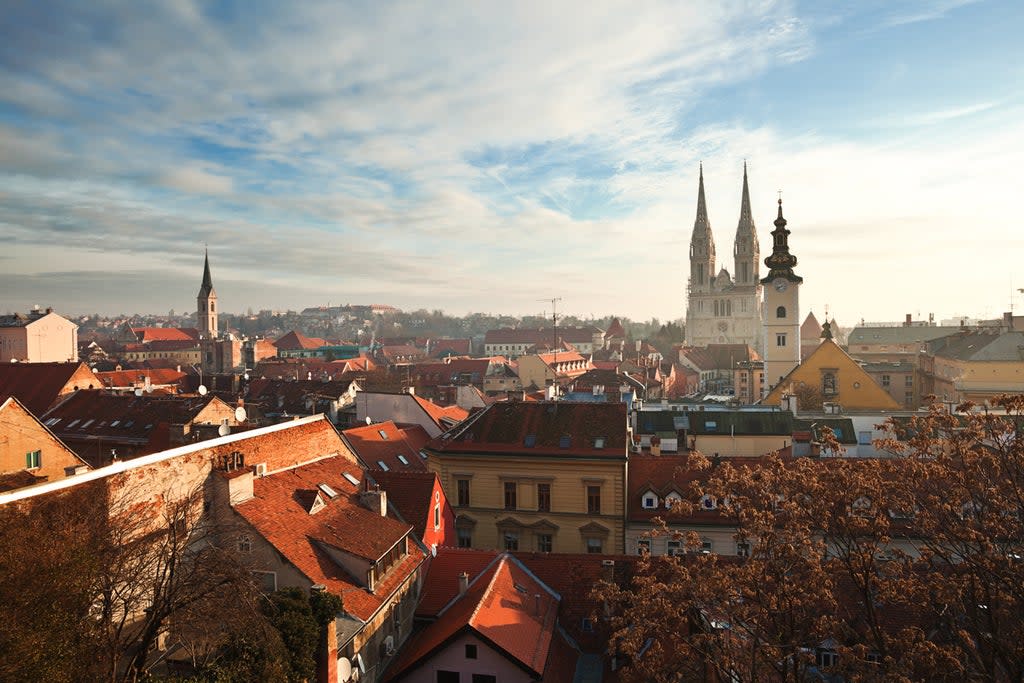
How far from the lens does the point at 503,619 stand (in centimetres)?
2006

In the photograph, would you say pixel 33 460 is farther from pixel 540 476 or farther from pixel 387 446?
pixel 540 476

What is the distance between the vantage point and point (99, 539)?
547 inches

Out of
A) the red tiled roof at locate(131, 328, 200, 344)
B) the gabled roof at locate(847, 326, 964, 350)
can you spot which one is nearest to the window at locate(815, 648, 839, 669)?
the gabled roof at locate(847, 326, 964, 350)

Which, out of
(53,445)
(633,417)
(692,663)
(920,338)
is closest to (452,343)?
(920,338)

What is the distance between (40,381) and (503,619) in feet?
139

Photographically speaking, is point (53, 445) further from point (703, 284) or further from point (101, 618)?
point (703, 284)

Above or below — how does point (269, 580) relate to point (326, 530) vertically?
below

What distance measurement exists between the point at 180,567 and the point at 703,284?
454 ft

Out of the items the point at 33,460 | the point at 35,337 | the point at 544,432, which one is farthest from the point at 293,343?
the point at 33,460

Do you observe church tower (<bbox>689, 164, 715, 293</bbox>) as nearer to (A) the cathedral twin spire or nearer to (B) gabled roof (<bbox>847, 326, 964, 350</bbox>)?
(A) the cathedral twin spire

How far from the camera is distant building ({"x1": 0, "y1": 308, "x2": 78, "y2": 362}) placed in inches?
3238

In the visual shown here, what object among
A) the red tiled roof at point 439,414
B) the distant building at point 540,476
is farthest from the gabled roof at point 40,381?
the distant building at point 540,476

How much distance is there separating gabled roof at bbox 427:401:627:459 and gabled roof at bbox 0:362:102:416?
1145 inches

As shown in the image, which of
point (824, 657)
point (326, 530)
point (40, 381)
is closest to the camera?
point (824, 657)
